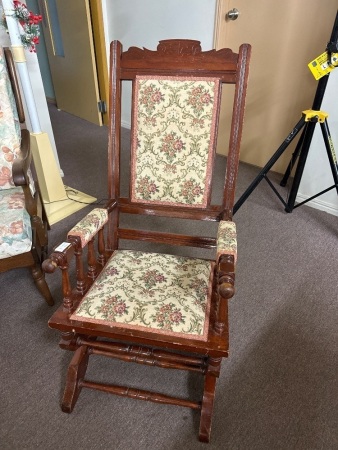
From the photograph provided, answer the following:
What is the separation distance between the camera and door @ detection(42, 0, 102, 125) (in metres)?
3.20

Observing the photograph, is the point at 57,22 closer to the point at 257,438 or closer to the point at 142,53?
the point at 142,53

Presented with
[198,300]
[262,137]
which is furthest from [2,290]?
[262,137]

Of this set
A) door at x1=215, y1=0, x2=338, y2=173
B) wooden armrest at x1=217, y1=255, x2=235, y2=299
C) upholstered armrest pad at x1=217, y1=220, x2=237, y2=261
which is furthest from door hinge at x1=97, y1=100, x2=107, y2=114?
wooden armrest at x1=217, y1=255, x2=235, y2=299

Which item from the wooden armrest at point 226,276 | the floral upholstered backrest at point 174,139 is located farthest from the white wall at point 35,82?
the wooden armrest at point 226,276

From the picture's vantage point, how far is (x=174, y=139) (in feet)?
3.71

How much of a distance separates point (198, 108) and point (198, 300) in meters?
0.64

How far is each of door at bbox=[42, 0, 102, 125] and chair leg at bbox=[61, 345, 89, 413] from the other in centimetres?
302

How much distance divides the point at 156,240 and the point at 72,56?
3135mm

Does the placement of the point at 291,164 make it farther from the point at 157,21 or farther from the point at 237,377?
the point at 157,21

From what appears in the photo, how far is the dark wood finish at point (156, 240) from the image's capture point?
0.91 metres

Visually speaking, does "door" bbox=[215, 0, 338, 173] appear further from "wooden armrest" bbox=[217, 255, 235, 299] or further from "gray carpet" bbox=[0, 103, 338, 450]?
"wooden armrest" bbox=[217, 255, 235, 299]

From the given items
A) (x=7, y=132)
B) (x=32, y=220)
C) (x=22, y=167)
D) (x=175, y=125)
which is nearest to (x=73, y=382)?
(x=32, y=220)

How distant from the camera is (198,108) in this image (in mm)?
1096

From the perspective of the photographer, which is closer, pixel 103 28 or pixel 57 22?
pixel 103 28
